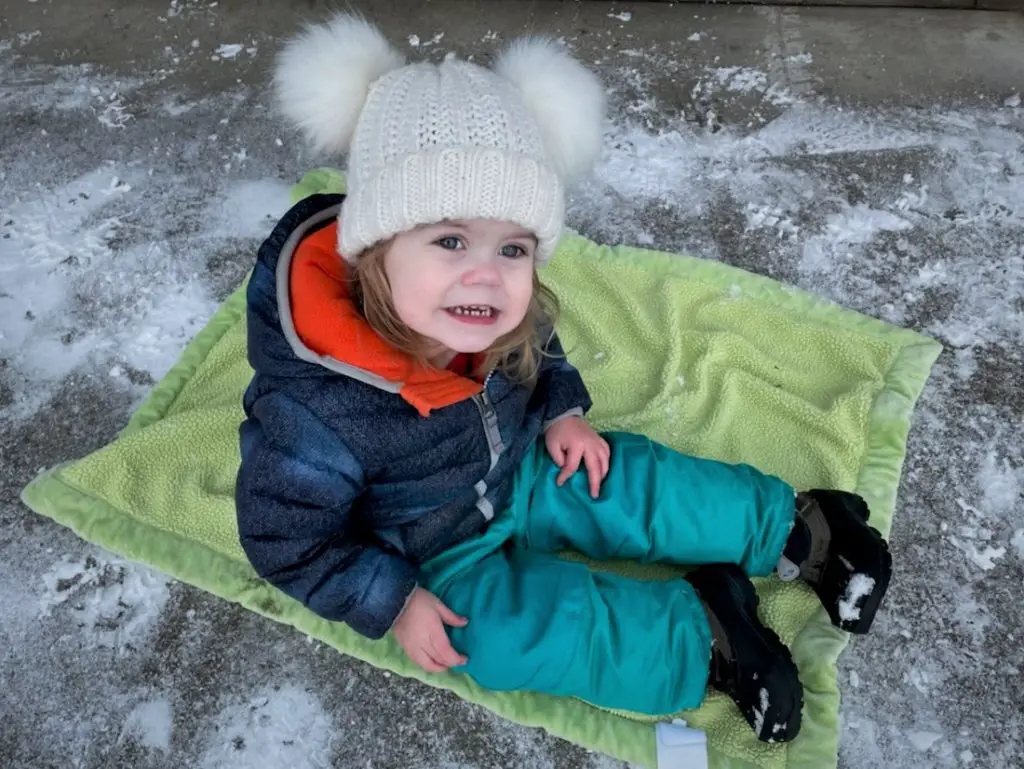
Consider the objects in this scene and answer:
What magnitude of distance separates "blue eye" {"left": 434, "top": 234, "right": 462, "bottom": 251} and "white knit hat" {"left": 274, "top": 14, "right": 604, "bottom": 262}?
40mm

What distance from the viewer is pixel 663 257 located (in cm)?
174

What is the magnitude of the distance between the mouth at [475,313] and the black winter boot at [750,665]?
50 cm

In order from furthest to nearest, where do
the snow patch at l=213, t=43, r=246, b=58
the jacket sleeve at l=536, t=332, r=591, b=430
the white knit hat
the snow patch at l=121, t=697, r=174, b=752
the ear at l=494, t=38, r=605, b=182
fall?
the snow patch at l=213, t=43, r=246, b=58 < the jacket sleeve at l=536, t=332, r=591, b=430 < the snow patch at l=121, t=697, r=174, b=752 < the ear at l=494, t=38, r=605, b=182 < the white knit hat

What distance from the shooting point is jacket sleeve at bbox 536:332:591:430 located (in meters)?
1.30

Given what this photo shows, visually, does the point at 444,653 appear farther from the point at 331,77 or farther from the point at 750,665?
the point at 331,77

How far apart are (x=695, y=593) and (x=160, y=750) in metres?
0.76

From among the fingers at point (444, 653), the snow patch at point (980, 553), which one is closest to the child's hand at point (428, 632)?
the fingers at point (444, 653)

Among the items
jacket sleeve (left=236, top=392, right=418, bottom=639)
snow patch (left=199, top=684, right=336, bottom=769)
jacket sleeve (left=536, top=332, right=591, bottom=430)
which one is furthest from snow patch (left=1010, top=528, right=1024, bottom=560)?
snow patch (left=199, top=684, right=336, bottom=769)

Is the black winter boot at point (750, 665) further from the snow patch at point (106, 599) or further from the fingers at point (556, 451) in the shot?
the snow patch at point (106, 599)

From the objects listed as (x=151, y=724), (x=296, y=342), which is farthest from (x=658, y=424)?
(x=151, y=724)

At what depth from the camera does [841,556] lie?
47.8 inches

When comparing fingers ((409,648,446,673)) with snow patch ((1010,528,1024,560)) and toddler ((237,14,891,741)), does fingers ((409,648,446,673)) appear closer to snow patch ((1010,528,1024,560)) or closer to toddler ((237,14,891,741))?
toddler ((237,14,891,741))

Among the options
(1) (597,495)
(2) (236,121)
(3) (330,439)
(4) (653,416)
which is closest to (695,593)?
(1) (597,495)

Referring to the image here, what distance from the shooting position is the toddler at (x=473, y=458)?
992mm
